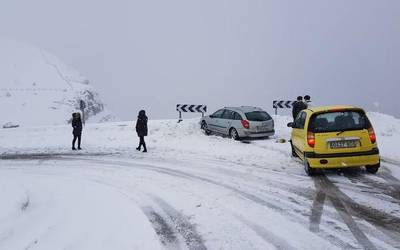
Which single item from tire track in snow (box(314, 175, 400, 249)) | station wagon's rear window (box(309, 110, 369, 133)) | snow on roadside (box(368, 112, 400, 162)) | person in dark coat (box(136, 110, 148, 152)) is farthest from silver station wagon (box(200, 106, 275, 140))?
tire track in snow (box(314, 175, 400, 249))

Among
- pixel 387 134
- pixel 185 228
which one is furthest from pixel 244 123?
pixel 185 228

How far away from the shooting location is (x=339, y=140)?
10.5 m

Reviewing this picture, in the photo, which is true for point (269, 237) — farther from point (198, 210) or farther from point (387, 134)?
point (387, 134)

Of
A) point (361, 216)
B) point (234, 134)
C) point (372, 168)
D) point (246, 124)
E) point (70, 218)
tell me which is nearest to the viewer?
point (361, 216)

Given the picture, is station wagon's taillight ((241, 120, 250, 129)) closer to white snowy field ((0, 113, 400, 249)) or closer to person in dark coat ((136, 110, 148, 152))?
white snowy field ((0, 113, 400, 249))

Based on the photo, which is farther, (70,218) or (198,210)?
(198,210)

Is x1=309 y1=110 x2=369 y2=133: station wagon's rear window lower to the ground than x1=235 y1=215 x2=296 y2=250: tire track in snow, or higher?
higher

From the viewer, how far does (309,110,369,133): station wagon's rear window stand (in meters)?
10.7

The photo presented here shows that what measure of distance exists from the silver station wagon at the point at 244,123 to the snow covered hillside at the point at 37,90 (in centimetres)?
3106

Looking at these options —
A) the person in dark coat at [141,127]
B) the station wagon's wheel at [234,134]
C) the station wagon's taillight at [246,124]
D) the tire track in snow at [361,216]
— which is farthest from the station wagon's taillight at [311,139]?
the station wagon's wheel at [234,134]

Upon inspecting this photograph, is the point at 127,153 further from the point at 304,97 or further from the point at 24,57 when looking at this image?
the point at 24,57

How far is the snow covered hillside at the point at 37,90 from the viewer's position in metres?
50.1

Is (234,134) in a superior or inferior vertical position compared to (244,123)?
inferior

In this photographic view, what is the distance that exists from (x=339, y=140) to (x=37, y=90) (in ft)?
190
